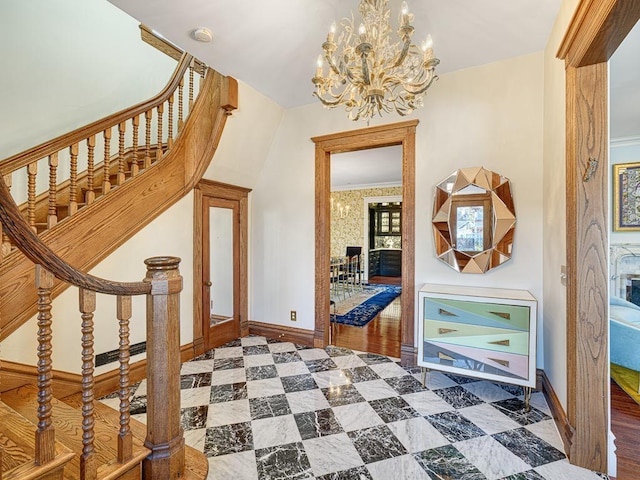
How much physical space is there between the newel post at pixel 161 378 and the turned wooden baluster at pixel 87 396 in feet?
0.81

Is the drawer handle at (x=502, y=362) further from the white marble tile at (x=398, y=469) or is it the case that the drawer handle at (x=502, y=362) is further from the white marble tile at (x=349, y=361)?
the white marble tile at (x=349, y=361)

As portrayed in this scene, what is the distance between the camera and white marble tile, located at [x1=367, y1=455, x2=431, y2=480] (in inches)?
67.2

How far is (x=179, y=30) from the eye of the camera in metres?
2.39

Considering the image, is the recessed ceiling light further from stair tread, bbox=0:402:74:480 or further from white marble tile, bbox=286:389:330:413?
white marble tile, bbox=286:389:330:413

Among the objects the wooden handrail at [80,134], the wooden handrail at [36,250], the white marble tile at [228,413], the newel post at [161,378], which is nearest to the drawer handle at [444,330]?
the white marble tile at [228,413]

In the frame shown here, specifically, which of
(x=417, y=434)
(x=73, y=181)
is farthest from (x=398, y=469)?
(x=73, y=181)

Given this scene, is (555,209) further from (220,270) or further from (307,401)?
(220,270)

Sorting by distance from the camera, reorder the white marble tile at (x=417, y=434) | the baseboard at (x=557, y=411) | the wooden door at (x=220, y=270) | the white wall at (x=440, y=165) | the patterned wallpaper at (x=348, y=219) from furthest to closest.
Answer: the patterned wallpaper at (x=348, y=219) < the wooden door at (x=220, y=270) < the white wall at (x=440, y=165) < the white marble tile at (x=417, y=434) < the baseboard at (x=557, y=411)

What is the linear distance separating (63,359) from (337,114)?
3518mm

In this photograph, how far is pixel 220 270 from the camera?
150 inches

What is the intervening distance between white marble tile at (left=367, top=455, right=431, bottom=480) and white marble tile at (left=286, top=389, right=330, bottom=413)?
0.69 meters

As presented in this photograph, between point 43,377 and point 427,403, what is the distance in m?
2.48

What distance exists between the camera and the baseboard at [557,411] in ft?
6.08

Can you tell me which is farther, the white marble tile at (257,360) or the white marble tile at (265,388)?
the white marble tile at (257,360)
